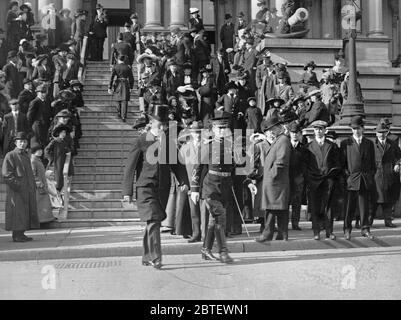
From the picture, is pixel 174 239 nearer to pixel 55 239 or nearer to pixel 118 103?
pixel 55 239

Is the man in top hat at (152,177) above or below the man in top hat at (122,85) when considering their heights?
below

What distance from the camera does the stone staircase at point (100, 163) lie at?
49.3 feet

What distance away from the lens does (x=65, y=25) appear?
2578 cm

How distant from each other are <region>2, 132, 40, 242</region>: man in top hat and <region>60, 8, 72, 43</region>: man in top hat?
13263 millimetres

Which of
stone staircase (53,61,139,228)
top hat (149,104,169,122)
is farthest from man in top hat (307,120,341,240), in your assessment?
stone staircase (53,61,139,228)

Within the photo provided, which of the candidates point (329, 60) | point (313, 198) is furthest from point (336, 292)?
point (329, 60)

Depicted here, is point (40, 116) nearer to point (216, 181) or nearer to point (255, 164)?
point (255, 164)

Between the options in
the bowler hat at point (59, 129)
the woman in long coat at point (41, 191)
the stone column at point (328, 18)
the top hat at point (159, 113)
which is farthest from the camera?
the stone column at point (328, 18)

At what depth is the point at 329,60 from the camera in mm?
22766

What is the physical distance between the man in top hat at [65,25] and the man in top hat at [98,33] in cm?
91

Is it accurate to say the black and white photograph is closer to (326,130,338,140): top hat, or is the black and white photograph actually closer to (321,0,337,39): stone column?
(326,130,338,140): top hat

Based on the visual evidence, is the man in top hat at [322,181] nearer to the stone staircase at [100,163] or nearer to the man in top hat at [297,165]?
the man in top hat at [297,165]

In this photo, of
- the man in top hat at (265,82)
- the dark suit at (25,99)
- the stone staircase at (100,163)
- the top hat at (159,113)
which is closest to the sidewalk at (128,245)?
the stone staircase at (100,163)

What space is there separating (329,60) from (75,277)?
15472 millimetres
